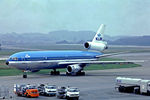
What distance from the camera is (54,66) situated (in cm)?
6531

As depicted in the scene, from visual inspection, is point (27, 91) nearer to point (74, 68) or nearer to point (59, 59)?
point (74, 68)

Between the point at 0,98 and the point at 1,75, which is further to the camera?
the point at 1,75

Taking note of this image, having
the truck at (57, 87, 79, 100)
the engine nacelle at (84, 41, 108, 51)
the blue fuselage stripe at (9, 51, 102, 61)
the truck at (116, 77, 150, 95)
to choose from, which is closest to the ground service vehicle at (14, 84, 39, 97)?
the truck at (57, 87, 79, 100)

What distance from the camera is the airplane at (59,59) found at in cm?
6044

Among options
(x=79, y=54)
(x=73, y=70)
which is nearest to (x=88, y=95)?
(x=73, y=70)

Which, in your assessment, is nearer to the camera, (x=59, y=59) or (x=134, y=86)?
(x=134, y=86)

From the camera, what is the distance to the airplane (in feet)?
198

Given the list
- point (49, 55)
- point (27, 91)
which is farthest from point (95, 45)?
point (27, 91)

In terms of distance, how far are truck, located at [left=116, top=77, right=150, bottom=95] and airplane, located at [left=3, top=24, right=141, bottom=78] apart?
17868 millimetres

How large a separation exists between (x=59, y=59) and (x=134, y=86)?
2388 centimetres

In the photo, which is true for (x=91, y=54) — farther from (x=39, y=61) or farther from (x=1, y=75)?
(x=1, y=75)

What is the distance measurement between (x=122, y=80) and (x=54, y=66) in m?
22.1

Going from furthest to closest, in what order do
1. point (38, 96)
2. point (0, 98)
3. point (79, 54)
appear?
1. point (79, 54)
2. point (38, 96)
3. point (0, 98)

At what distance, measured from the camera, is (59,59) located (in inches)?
2584
